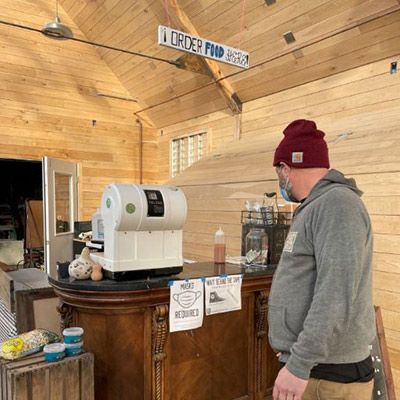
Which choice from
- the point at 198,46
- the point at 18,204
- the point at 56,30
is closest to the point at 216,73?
the point at 56,30

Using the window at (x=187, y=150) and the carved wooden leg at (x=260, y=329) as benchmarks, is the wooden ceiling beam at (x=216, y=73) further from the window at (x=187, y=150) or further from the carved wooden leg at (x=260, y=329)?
the carved wooden leg at (x=260, y=329)

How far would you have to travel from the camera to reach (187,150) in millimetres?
7941

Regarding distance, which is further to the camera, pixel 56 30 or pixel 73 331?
pixel 56 30

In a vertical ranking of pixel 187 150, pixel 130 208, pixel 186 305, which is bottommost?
pixel 186 305

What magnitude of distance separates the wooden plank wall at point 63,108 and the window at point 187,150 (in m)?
0.69

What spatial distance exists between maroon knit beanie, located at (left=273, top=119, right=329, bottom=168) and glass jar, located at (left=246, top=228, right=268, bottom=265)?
132 cm

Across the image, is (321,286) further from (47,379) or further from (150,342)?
(47,379)

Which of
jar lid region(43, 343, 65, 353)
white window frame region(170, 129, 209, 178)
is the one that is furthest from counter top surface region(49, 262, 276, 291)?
white window frame region(170, 129, 209, 178)

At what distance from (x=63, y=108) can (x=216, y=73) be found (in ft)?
10.4

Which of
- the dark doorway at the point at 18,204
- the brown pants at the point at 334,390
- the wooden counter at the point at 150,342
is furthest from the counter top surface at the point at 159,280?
the dark doorway at the point at 18,204

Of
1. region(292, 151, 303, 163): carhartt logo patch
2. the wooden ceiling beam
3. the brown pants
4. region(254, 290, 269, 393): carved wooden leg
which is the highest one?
the wooden ceiling beam

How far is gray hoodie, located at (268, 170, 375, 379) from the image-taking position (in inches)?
45.1

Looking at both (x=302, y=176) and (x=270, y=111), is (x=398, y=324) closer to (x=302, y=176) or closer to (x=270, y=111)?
(x=302, y=176)

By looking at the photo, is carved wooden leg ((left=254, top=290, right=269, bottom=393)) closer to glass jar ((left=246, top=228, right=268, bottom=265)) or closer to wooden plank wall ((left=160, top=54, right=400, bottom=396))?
glass jar ((left=246, top=228, right=268, bottom=265))
